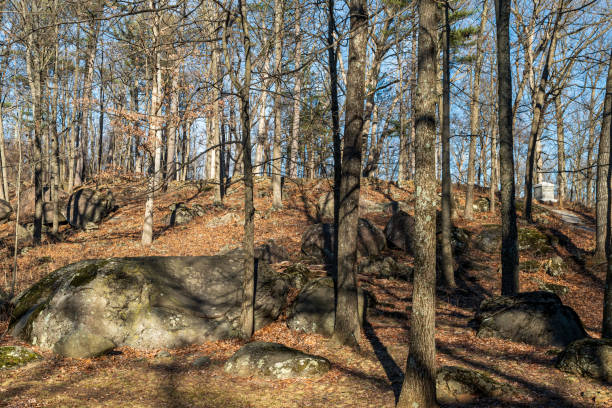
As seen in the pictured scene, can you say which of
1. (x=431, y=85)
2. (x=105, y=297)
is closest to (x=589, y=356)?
(x=431, y=85)

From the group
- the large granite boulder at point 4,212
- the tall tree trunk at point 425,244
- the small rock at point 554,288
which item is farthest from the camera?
the large granite boulder at point 4,212

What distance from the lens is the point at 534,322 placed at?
844 cm

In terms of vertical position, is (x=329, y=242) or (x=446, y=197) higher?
(x=446, y=197)

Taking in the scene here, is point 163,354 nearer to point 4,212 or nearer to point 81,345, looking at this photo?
point 81,345

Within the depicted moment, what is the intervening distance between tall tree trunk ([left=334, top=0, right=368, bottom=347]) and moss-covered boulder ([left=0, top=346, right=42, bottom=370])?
6.18m

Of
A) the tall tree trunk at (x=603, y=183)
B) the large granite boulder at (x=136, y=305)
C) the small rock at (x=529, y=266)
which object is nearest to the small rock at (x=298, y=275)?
the large granite boulder at (x=136, y=305)

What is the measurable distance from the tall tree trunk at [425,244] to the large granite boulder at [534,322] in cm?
433

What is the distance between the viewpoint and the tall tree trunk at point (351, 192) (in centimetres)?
844

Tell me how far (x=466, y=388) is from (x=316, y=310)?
14.9ft

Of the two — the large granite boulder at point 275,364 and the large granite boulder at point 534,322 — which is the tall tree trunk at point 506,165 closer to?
the large granite boulder at point 534,322

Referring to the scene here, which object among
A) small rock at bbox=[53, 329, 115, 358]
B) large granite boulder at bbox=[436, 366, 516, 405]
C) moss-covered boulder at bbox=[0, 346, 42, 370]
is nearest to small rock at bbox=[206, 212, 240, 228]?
small rock at bbox=[53, 329, 115, 358]

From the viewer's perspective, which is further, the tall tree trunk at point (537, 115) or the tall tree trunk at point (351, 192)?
the tall tree trunk at point (537, 115)

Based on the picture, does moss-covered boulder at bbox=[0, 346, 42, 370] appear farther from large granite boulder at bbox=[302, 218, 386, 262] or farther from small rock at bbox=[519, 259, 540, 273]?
small rock at bbox=[519, 259, 540, 273]

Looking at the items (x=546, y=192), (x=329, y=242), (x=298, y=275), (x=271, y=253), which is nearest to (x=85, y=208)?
(x=271, y=253)
